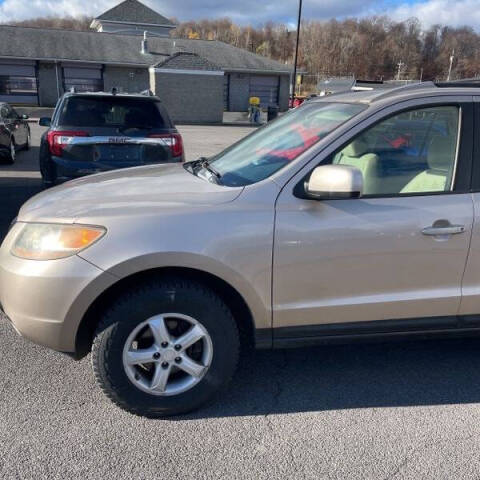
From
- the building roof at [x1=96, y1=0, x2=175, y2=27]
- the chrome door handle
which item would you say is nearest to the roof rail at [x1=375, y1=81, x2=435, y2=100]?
the chrome door handle

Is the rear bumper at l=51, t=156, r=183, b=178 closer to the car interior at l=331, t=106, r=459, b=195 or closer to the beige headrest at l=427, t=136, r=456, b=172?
the car interior at l=331, t=106, r=459, b=195

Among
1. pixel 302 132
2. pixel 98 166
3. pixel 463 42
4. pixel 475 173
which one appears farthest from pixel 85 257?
pixel 463 42

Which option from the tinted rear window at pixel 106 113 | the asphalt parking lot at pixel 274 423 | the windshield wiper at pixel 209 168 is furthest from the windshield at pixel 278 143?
the tinted rear window at pixel 106 113

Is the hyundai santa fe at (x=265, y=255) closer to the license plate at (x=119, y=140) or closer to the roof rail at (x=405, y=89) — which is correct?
the roof rail at (x=405, y=89)

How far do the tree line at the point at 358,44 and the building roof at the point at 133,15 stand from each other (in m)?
18.3

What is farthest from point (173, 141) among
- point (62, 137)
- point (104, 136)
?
point (62, 137)

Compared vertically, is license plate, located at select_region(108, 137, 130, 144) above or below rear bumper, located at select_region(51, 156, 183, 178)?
above

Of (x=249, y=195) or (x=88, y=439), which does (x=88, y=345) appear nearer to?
(x=88, y=439)

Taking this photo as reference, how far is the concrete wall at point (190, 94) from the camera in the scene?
29562 millimetres

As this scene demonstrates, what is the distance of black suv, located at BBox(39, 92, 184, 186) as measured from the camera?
617 centimetres

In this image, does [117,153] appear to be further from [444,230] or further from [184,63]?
[184,63]

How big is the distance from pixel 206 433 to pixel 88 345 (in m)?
0.81

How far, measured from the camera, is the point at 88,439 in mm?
2676

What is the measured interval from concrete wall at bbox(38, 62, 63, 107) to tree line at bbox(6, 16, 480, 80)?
81.4 feet
